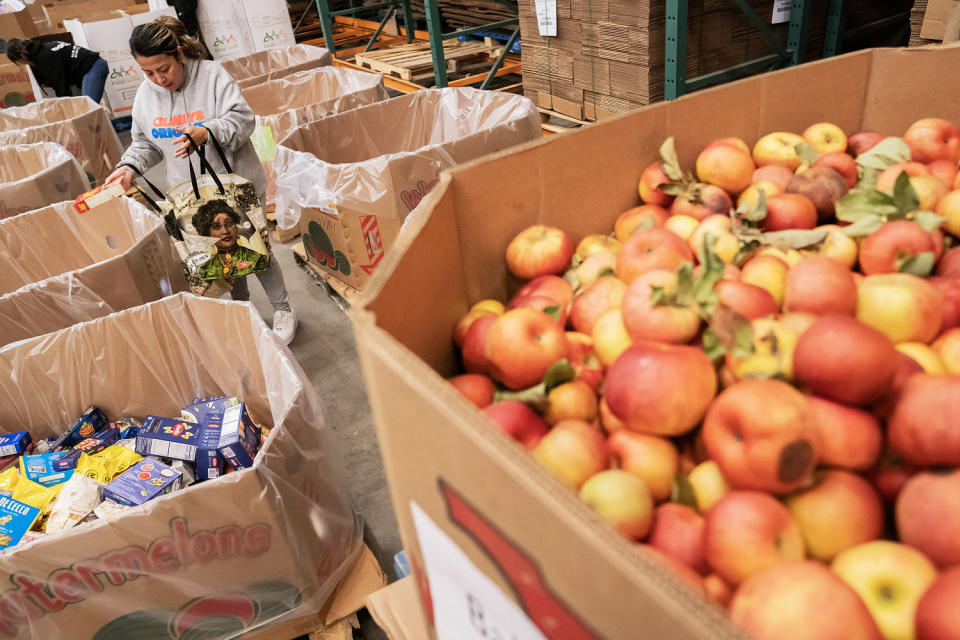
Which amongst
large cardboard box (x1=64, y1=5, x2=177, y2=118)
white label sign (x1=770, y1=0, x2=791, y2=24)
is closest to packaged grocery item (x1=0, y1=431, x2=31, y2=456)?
white label sign (x1=770, y1=0, x2=791, y2=24)

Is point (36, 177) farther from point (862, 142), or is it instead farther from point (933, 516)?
point (933, 516)

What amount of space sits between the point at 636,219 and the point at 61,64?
547 cm

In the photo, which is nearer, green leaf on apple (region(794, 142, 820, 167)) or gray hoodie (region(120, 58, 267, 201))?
green leaf on apple (region(794, 142, 820, 167))

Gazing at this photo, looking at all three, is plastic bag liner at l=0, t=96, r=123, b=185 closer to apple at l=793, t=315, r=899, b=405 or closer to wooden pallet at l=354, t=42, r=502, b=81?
wooden pallet at l=354, t=42, r=502, b=81

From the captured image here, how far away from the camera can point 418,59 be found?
4949 millimetres

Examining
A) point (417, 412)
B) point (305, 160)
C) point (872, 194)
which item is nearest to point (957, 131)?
point (872, 194)

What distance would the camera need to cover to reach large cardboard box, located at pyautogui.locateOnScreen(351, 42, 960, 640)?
40cm

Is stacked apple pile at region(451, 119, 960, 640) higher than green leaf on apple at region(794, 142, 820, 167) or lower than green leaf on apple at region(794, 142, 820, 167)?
lower

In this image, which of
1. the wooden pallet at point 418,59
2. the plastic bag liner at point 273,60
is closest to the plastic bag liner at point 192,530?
the plastic bag liner at point 273,60

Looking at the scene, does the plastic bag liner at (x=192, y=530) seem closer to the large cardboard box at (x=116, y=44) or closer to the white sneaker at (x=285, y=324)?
the white sneaker at (x=285, y=324)

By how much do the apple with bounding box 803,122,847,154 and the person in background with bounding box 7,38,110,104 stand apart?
535 centimetres

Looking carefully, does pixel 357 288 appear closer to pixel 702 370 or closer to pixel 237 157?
pixel 237 157

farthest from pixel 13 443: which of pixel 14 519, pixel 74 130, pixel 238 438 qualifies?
pixel 74 130

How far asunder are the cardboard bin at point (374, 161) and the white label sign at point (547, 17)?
19.7 inches
